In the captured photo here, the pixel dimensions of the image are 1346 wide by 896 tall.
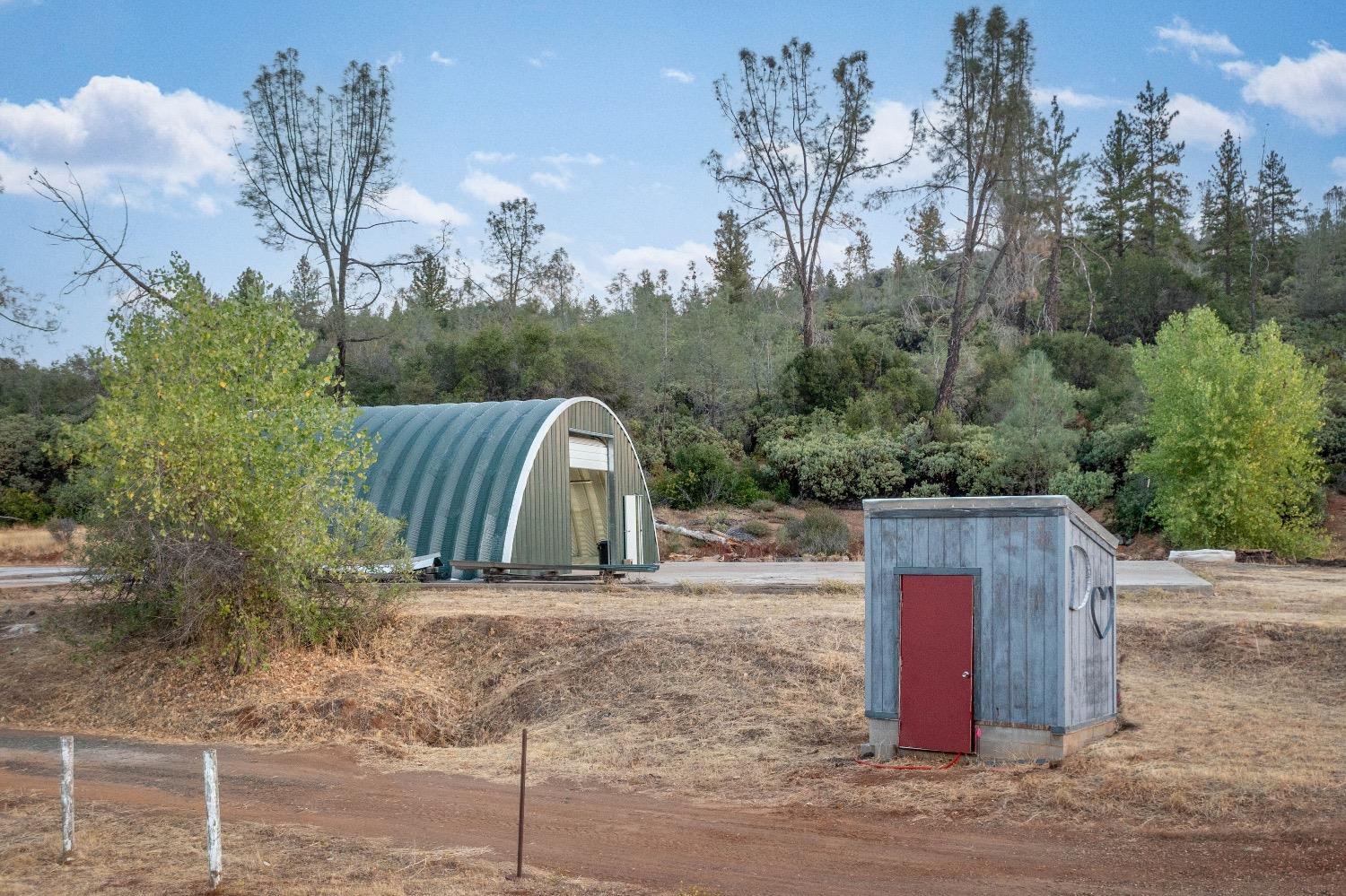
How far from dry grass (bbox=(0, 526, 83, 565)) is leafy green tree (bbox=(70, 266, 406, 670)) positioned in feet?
50.7

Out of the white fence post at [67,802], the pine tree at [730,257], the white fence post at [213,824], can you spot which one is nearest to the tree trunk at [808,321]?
the pine tree at [730,257]

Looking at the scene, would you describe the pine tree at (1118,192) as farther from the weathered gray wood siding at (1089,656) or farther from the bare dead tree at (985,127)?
the weathered gray wood siding at (1089,656)

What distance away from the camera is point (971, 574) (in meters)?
10.1

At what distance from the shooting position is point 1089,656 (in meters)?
10.4

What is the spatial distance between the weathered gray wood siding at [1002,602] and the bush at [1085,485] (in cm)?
2540

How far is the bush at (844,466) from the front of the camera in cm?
3744

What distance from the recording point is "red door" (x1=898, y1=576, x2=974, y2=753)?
33.1 feet

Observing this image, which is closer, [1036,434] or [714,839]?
[714,839]

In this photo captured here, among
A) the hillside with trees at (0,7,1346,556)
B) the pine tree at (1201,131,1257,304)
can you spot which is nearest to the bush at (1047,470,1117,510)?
the hillside with trees at (0,7,1346,556)

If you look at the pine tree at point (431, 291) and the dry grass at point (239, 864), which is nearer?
the dry grass at point (239, 864)

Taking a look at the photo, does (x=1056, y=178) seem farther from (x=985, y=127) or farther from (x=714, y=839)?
(x=714, y=839)

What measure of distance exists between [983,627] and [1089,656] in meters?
1.19

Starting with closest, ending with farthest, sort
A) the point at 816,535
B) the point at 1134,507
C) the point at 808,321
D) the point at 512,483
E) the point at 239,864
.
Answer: the point at 239,864 → the point at 512,483 → the point at 816,535 → the point at 1134,507 → the point at 808,321

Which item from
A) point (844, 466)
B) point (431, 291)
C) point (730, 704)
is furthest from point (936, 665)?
point (431, 291)
